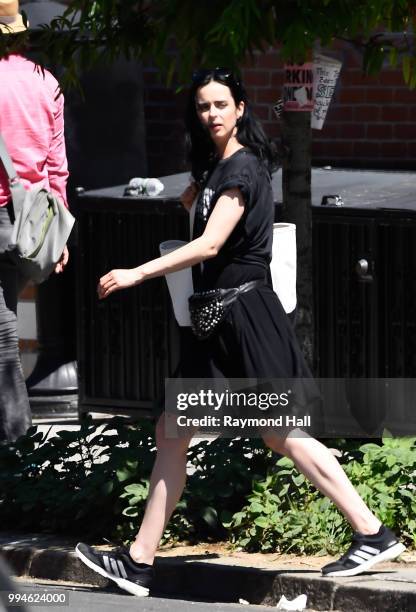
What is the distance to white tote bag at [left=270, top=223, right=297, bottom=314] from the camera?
604cm

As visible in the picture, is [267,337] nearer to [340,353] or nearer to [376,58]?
[376,58]

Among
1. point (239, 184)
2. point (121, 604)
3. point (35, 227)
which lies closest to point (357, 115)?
point (35, 227)

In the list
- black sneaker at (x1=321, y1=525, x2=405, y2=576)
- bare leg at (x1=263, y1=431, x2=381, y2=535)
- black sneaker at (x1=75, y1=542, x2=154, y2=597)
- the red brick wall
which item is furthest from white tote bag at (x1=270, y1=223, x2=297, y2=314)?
the red brick wall

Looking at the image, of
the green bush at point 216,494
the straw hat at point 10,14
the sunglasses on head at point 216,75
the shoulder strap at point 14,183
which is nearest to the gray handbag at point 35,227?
the shoulder strap at point 14,183

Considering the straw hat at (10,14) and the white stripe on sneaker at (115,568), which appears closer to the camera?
the white stripe on sneaker at (115,568)

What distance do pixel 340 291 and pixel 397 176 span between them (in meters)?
1.13

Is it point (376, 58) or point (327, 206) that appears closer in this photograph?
point (376, 58)

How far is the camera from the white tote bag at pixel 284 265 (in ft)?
19.8

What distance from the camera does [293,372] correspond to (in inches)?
229

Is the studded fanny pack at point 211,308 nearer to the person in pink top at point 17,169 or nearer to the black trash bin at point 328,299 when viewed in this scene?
the person in pink top at point 17,169

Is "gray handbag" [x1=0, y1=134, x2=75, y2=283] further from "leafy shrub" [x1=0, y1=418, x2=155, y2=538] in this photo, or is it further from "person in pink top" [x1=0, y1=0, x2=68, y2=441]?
"leafy shrub" [x1=0, y1=418, x2=155, y2=538]

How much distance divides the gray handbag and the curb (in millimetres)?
1543

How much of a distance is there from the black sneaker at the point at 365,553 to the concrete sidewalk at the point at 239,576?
4 cm

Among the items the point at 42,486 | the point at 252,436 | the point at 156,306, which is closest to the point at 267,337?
the point at 252,436
